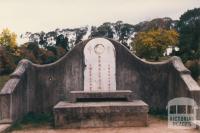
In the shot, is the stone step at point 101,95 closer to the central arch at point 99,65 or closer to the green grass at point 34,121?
the green grass at point 34,121

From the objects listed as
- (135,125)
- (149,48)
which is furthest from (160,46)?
(135,125)

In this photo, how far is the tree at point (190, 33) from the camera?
4135 centimetres

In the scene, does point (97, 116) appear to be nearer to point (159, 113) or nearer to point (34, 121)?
point (34, 121)

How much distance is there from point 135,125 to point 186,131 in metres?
1.43

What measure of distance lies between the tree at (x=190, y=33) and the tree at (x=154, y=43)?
4.33 ft

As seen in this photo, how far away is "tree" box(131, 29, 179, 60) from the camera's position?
4756 centimetres

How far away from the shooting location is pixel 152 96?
14.1 meters

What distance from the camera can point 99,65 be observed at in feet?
45.6

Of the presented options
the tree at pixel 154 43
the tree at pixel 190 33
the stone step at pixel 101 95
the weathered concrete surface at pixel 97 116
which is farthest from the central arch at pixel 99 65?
the tree at pixel 154 43

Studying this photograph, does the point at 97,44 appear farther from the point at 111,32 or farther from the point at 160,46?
the point at 111,32

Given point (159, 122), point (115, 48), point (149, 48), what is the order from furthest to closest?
point (149, 48)
point (115, 48)
point (159, 122)

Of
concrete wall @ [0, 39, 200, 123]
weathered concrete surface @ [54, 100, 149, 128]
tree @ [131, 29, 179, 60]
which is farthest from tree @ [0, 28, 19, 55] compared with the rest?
weathered concrete surface @ [54, 100, 149, 128]

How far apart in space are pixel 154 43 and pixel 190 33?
4237 mm

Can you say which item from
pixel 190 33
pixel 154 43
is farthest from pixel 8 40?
pixel 190 33
